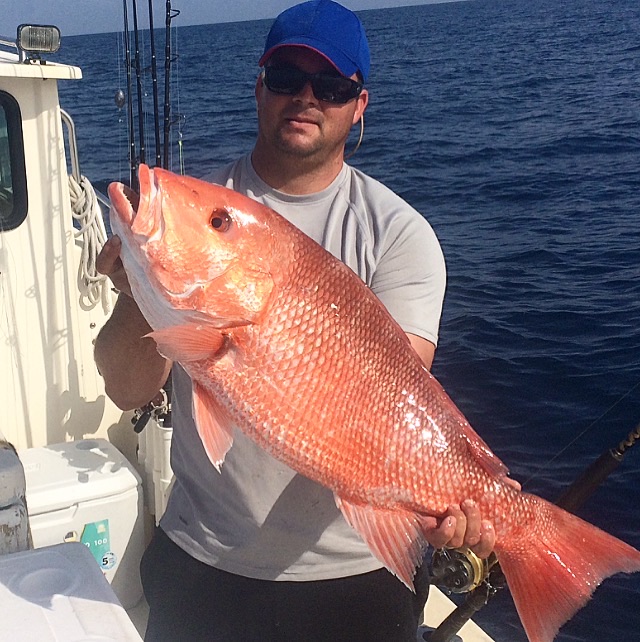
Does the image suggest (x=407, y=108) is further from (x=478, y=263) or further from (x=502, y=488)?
(x=502, y=488)

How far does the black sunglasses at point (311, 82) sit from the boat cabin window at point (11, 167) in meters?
2.03

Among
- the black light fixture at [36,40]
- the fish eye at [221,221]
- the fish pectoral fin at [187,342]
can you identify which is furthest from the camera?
the black light fixture at [36,40]

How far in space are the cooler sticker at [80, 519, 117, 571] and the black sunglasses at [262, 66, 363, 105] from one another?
85.9 inches

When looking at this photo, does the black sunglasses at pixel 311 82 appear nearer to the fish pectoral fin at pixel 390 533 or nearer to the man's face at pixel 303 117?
the man's face at pixel 303 117

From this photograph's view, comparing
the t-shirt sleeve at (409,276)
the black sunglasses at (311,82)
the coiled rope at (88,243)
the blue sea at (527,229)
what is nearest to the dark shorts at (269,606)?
the t-shirt sleeve at (409,276)

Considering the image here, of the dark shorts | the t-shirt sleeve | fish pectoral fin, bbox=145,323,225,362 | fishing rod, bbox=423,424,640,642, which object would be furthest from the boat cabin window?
fishing rod, bbox=423,424,640,642

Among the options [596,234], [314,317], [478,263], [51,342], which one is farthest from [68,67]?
[596,234]

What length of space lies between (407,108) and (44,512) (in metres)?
22.0

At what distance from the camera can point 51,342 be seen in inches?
155

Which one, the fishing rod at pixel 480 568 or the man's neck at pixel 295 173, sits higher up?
the man's neck at pixel 295 173

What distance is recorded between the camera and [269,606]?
2.19 m

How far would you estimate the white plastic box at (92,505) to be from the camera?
10.8ft

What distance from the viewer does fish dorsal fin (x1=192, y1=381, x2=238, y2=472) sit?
5.51ft

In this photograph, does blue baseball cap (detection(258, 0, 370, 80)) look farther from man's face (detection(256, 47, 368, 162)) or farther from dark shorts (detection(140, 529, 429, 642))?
dark shorts (detection(140, 529, 429, 642))
